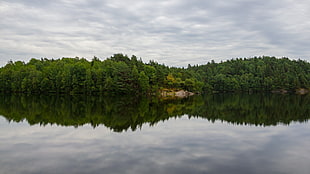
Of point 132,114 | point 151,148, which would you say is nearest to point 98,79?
point 132,114

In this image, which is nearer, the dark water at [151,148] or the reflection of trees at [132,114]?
the dark water at [151,148]

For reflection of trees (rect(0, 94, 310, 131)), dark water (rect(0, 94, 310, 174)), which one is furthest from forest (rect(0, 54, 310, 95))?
dark water (rect(0, 94, 310, 174))

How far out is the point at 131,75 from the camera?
275ft

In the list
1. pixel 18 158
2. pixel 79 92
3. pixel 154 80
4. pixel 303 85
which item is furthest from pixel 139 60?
pixel 303 85

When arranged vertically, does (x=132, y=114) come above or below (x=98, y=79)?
below

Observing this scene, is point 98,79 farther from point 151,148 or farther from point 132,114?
point 151,148

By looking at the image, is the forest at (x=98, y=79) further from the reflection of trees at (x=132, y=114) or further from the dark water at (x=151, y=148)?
the dark water at (x=151, y=148)

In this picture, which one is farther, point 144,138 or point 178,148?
point 144,138

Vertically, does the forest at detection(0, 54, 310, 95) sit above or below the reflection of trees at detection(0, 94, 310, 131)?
above

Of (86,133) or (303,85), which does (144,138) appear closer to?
(86,133)

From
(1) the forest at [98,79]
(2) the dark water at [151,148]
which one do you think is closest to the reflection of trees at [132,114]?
(2) the dark water at [151,148]

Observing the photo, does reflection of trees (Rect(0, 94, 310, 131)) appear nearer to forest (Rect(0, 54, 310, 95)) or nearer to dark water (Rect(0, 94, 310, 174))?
dark water (Rect(0, 94, 310, 174))

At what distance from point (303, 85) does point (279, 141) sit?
471 feet

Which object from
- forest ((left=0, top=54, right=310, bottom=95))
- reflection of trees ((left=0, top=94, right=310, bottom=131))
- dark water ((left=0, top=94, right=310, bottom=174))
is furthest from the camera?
forest ((left=0, top=54, right=310, bottom=95))
